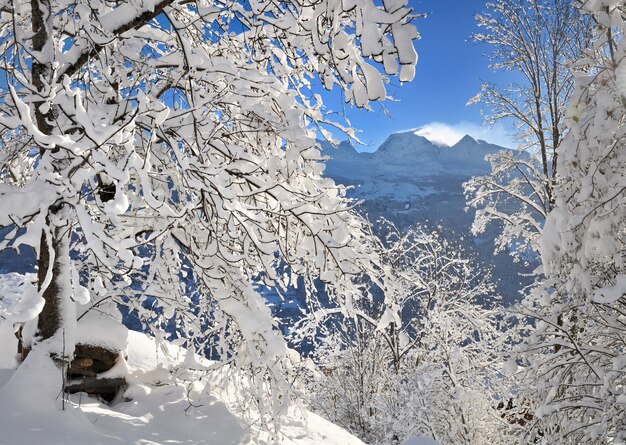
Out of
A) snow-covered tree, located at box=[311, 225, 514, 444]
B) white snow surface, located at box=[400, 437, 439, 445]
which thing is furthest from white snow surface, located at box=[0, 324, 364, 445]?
snow-covered tree, located at box=[311, 225, 514, 444]

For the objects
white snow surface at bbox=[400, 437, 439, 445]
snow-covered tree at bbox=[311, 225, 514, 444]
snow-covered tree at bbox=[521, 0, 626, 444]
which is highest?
snow-covered tree at bbox=[521, 0, 626, 444]

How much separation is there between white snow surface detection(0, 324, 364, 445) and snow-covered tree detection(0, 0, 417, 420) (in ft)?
1.11

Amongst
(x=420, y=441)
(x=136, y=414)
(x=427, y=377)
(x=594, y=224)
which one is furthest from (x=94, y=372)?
(x=427, y=377)

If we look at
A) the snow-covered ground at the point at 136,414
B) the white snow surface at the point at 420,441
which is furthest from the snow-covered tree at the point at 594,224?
the snow-covered ground at the point at 136,414

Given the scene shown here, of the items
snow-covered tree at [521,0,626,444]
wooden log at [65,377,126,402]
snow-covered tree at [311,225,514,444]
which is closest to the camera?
snow-covered tree at [521,0,626,444]

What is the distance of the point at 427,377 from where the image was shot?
1101 centimetres

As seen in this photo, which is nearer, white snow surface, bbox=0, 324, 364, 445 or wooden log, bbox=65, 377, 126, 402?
white snow surface, bbox=0, 324, 364, 445

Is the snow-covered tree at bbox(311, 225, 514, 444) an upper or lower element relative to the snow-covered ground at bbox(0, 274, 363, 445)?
lower

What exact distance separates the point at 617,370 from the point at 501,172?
7.45 m

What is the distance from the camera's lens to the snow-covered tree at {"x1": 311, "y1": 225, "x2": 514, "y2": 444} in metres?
11.0

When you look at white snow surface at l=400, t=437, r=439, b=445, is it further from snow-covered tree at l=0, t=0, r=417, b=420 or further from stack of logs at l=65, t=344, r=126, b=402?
stack of logs at l=65, t=344, r=126, b=402

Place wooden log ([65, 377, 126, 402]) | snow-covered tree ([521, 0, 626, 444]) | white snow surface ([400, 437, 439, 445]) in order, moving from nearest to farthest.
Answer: snow-covered tree ([521, 0, 626, 444]) → white snow surface ([400, 437, 439, 445]) → wooden log ([65, 377, 126, 402])

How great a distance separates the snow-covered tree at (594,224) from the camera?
9.73ft

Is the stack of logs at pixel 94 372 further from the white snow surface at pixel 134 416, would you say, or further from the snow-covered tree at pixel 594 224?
the snow-covered tree at pixel 594 224
